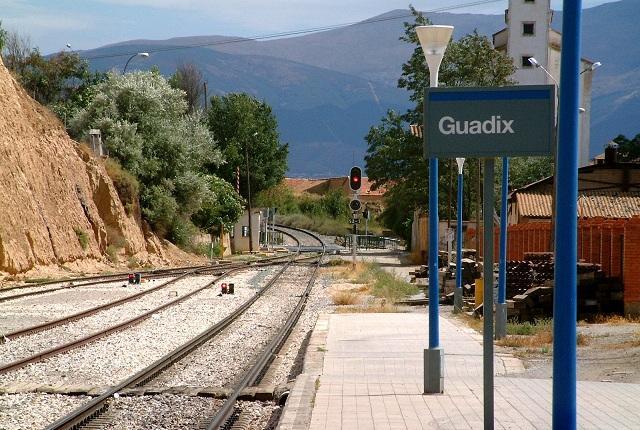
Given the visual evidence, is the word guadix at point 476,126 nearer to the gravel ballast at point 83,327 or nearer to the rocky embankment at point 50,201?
the gravel ballast at point 83,327

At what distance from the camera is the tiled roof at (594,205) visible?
43875 mm

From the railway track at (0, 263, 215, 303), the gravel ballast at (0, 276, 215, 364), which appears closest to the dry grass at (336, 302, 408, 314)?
the gravel ballast at (0, 276, 215, 364)

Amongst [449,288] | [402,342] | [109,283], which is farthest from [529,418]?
[109,283]

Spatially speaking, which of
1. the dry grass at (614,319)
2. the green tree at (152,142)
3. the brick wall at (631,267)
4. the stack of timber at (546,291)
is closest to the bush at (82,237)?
the green tree at (152,142)

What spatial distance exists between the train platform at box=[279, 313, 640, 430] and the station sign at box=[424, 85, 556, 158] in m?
2.92

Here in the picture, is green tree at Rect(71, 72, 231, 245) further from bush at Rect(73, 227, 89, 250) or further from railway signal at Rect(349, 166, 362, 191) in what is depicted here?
railway signal at Rect(349, 166, 362, 191)

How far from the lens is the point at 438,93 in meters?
7.36

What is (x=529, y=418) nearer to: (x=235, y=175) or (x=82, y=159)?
(x=82, y=159)

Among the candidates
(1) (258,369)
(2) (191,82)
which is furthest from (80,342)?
(2) (191,82)

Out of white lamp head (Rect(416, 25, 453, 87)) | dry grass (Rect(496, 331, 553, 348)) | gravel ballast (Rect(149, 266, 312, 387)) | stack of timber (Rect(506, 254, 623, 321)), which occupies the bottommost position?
gravel ballast (Rect(149, 266, 312, 387))

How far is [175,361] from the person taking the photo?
1480cm

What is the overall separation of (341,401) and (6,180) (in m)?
27.6

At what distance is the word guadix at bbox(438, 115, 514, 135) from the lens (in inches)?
283

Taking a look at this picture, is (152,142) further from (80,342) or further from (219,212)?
(80,342)
